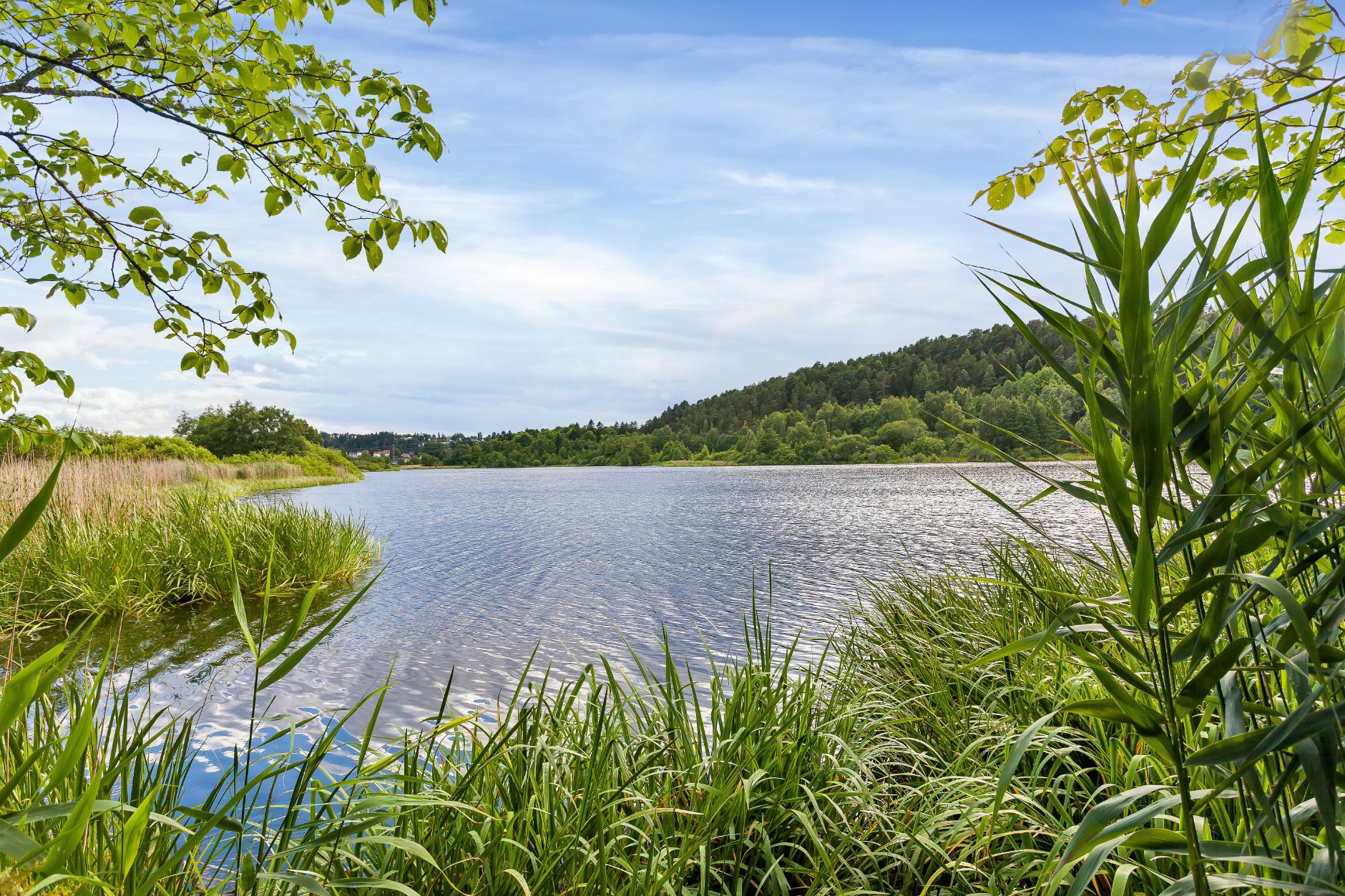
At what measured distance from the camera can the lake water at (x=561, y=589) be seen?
20.6ft

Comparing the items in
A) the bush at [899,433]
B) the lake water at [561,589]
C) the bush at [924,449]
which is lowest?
the lake water at [561,589]

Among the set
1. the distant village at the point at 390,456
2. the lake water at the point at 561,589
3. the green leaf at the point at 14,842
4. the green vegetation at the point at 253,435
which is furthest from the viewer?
the distant village at the point at 390,456

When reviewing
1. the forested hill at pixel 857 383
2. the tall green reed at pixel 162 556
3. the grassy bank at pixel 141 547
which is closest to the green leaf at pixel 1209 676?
the tall green reed at pixel 162 556

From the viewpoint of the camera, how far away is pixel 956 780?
2414 millimetres

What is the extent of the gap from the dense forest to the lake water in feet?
142

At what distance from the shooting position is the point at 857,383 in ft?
311

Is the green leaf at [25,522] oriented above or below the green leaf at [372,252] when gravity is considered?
below

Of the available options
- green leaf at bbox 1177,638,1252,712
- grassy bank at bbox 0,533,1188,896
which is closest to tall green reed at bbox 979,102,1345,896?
green leaf at bbox 1177,638,1252,712

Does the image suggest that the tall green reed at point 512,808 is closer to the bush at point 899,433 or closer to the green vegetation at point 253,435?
the green vegetation at point 253,435

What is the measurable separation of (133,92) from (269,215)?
702 mm

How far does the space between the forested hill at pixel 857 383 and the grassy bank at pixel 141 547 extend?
60893mm

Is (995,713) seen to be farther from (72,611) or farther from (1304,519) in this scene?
(72,611)

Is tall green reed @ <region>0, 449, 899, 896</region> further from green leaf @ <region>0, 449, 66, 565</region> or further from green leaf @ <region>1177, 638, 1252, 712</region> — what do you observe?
green leaf @ <region>1177, 638, 1252, 712</region>

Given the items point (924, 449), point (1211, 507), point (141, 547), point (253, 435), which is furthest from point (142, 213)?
point (924, 449)
